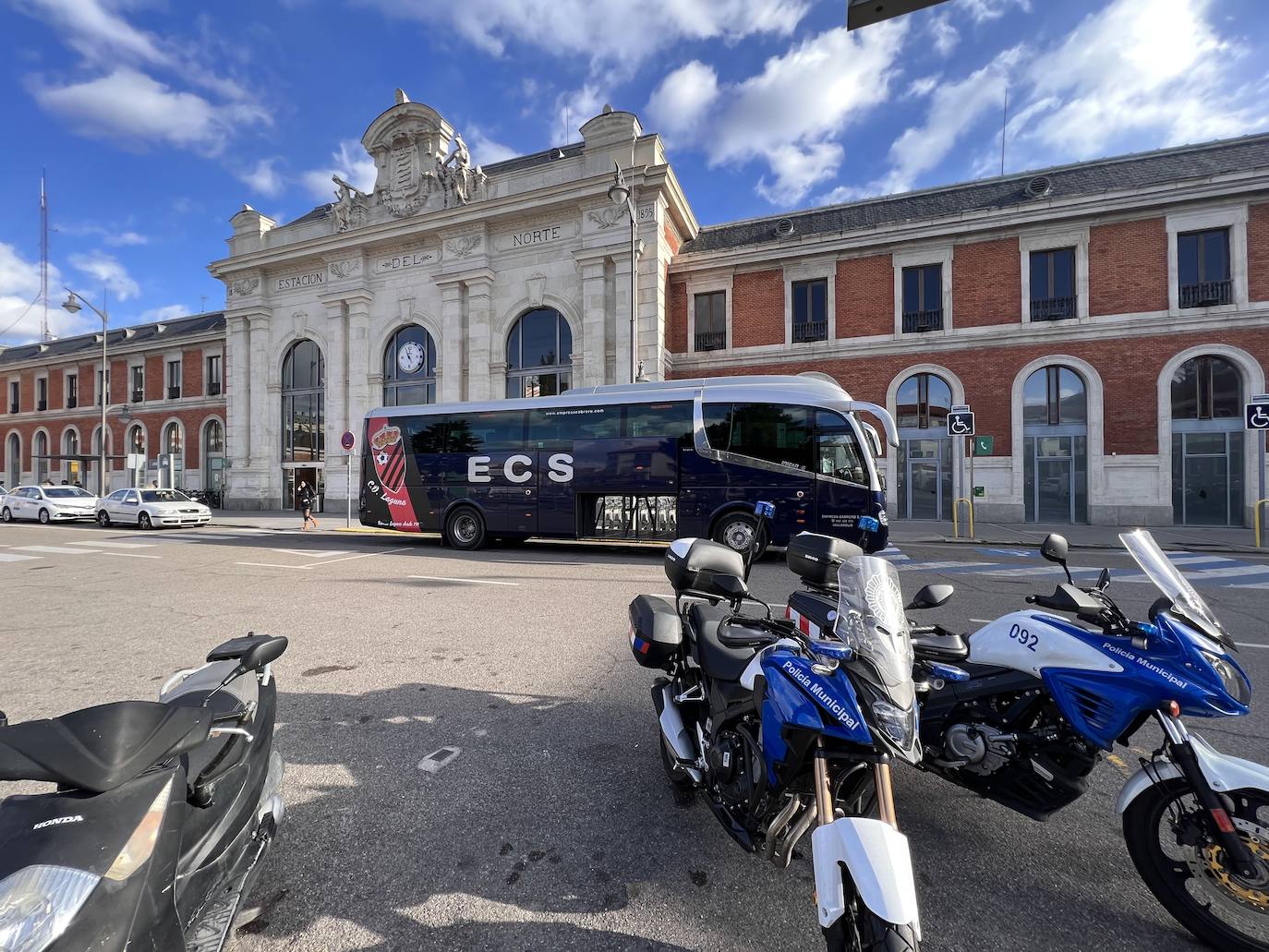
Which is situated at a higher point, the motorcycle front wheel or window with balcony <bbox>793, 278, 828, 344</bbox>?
window with balcony <bbox>793, 278, 828, 344</bbox>

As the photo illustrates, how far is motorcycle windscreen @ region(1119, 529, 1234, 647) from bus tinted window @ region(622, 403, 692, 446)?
7811mm

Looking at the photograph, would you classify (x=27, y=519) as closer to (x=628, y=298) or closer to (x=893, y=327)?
(x=628, y=298)

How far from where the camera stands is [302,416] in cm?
2427

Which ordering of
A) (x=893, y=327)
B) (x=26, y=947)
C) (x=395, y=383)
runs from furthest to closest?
(x=395, y=383)
(x=893, y=327)
(x=26, y=947)

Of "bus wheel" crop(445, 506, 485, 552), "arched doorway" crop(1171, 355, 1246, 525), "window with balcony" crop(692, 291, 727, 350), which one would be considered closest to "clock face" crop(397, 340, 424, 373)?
"window with balcony" crop(692, 291, 727, 350)

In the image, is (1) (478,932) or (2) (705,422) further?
(2) (705,422)

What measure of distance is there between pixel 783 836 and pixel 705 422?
28.0 ft

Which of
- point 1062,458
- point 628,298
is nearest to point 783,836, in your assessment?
point 628,298

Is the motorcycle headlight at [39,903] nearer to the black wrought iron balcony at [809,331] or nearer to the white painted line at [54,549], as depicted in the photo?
the white painted line at [54,549]

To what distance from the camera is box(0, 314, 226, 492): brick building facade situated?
2922cm

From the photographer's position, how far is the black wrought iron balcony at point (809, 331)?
19.0m

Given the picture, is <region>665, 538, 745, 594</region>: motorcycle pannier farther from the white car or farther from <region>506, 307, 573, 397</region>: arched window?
the white car

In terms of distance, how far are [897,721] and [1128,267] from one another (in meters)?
21.8

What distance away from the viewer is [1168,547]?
11094 millimetres
